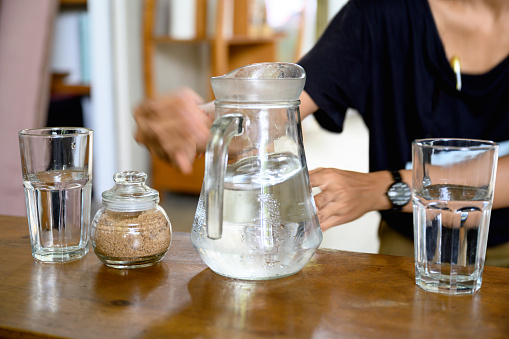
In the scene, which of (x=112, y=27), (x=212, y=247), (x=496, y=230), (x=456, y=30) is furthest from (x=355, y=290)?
(x=112, y=27)

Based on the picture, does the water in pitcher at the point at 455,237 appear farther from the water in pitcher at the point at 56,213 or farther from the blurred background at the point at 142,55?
the blurred background at the point at 142,55

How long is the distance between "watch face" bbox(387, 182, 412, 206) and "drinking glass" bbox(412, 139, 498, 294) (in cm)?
35

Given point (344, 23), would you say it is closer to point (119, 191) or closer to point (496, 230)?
point (496, 230)

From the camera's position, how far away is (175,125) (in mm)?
682

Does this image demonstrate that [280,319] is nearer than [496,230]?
Yes

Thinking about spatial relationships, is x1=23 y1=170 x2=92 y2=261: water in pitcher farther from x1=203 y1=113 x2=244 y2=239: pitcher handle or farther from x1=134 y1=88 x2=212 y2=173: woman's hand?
x1=203 y1=113 x2=244 y2=239: pitcher handle

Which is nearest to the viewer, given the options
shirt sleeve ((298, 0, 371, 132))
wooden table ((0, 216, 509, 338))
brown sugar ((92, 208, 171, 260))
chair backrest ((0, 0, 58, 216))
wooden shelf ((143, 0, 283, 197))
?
wooden table ((0, 216, 509, 338))

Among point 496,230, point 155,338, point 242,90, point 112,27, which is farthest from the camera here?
point 112,27

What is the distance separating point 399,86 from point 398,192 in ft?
1.07

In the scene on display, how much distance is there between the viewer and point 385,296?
0.56m

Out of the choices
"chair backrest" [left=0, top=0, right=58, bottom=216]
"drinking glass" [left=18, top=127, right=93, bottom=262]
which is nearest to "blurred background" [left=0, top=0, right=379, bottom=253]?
"chair backrest" [left=0, top=0, right=58, bottom=216]

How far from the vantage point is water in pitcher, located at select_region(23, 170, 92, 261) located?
2.22ft

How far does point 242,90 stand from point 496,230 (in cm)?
73

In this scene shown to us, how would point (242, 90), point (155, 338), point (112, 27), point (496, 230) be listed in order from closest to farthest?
point (155, 338), point (242, 90), point (496, 230), point (112, 27)
